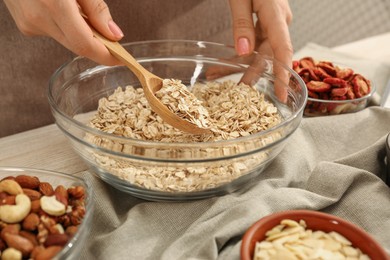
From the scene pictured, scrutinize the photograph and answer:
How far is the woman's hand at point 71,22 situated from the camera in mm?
775

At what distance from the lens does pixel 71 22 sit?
775 millimetres

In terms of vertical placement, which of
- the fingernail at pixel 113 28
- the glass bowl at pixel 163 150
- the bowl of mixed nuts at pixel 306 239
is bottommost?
the bowl of mixed nuts at pixel 306 239

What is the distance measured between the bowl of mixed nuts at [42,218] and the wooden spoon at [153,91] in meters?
0.19

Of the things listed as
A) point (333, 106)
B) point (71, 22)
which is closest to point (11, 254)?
point (71, 22)

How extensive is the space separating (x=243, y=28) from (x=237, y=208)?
40 cm

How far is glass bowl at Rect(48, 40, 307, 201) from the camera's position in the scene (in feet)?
2.49

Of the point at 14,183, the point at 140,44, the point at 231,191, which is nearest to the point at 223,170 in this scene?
the point at 231,191

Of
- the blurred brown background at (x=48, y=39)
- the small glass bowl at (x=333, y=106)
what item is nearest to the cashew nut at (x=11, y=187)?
the blurred brown background at (x=48, y=39)

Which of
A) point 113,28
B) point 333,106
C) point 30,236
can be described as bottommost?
point 333,106

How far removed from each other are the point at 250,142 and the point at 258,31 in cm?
43

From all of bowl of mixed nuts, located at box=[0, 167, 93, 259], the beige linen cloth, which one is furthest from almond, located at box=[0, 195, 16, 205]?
the beige linen cloth

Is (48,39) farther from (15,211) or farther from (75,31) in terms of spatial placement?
(15,211)

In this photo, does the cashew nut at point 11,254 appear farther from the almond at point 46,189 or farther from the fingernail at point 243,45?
the fingernail at point 243,45

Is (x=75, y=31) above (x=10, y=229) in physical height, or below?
above
